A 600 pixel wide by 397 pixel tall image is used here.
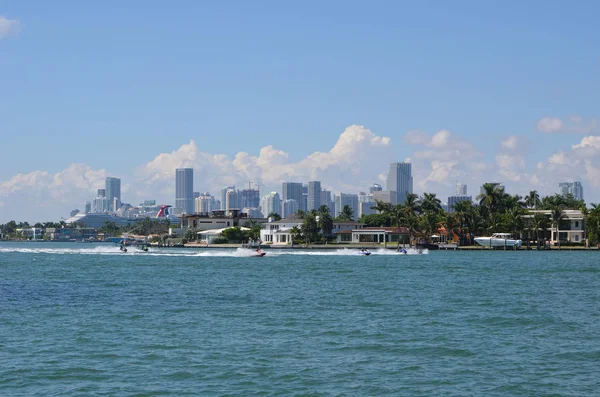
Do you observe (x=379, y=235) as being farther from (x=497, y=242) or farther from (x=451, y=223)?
(x=497, y=242)

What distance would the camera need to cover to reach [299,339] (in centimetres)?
3441

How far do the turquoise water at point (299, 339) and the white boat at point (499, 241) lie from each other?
8458 cm

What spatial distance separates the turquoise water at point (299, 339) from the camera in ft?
84.5

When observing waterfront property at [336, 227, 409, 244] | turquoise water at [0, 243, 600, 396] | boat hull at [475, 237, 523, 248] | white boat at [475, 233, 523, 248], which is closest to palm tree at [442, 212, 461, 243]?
white boat at [475, 233, 523, 248]

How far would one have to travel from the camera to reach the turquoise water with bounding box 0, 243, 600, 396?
25.8 m

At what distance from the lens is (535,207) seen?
18250cm

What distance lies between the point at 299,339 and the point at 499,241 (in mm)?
119214

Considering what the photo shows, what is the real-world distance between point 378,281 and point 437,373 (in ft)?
134

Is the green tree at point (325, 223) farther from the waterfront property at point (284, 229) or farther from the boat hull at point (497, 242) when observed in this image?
the boat hull at point (497, 242)

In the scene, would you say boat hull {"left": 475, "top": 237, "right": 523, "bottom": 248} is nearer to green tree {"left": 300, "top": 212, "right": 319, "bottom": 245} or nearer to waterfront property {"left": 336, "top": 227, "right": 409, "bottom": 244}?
waterfront property {"left": 336, "top": 227, "right": 409, "bottom": 244}

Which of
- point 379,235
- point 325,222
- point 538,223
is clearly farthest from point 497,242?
point 325,222

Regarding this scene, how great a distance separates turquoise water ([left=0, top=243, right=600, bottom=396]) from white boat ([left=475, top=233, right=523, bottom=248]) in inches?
3330

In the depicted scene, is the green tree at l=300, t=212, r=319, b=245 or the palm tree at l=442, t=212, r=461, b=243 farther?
the green tree at l=300, t=212, r=319, b=245

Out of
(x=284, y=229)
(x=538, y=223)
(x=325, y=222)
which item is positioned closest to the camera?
(x=538, y=223)
